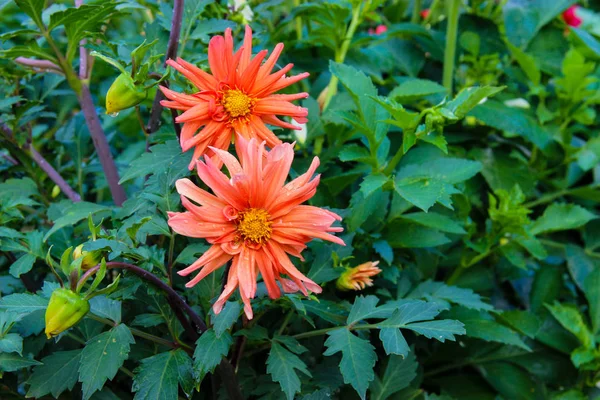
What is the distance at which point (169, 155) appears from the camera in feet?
2.13

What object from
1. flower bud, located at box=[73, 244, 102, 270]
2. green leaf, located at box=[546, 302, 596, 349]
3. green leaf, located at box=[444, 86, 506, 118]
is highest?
green leaf, located at box=[444, 86, 506, 118]

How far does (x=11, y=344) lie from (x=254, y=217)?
279 millimetres

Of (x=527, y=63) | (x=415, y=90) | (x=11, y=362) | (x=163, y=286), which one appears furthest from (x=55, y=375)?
(x=527, y=63)

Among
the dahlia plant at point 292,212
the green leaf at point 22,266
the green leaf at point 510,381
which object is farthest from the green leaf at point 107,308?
the green leaf at point 510,381

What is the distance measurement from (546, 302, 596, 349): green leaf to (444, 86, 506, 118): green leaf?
46cm

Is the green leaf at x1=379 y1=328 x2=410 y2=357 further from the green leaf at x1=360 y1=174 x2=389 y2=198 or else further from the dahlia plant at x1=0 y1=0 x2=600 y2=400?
the green leaf at x1=360 y1=174 x2=389 y2=198

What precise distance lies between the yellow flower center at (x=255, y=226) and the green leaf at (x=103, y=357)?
17 cm

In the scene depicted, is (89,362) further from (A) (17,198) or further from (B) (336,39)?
(B) (336,39)

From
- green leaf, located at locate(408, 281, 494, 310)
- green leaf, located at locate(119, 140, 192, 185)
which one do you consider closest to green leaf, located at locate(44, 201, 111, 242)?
green leaf, located at locate(119, 140, 192, 185)

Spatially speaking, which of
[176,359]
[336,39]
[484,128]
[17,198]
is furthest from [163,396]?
[484,128]

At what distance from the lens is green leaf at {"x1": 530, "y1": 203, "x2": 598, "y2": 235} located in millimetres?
996

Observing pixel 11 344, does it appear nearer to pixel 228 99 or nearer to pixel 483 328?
pixel 228 99

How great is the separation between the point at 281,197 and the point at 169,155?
0.56 ft

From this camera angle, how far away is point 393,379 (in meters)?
0.78
